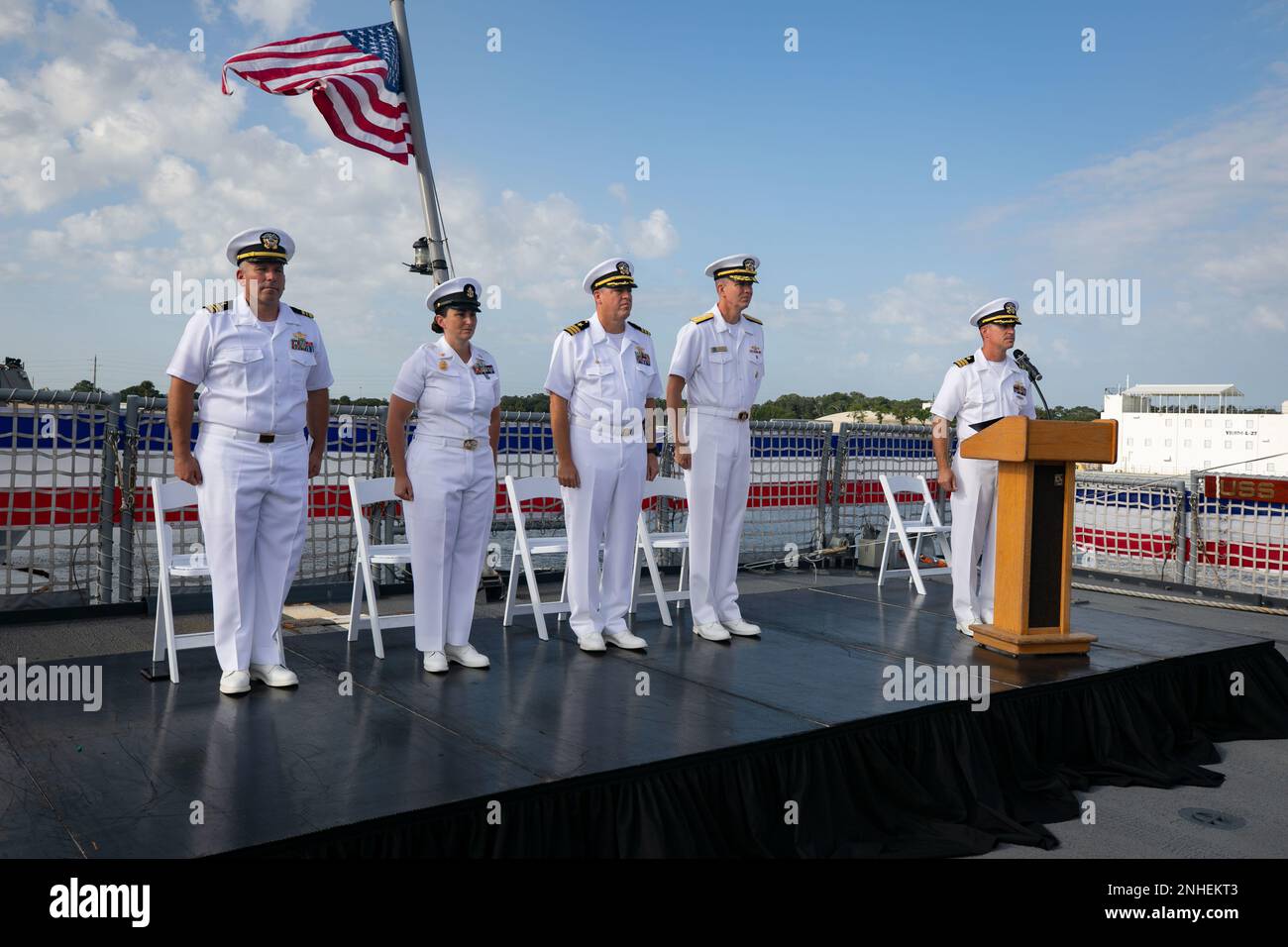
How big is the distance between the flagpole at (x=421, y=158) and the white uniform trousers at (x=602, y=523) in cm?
291

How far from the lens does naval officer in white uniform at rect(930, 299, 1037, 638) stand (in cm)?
601

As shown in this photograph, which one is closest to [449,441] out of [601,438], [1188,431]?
[601,438]

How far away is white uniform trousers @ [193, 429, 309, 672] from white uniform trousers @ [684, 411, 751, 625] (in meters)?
2.19

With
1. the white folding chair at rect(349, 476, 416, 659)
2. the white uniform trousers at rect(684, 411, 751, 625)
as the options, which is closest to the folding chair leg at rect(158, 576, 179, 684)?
the white folding chair at rect(349, 476, 416, 659)

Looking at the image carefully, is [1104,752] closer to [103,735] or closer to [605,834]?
[605,834]

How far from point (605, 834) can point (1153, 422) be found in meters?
89.4

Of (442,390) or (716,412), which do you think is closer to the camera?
(442,390)

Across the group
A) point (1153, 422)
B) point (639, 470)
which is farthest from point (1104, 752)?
point (1153, 422)

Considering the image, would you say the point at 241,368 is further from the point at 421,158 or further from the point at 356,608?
the point at 421,158

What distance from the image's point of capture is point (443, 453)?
4.80 metres

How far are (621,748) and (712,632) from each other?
2.14 meters

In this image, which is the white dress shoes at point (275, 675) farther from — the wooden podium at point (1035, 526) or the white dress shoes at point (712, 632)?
the wooden podium at point (1035, 526)

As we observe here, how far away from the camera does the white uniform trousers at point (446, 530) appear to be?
4797 mm

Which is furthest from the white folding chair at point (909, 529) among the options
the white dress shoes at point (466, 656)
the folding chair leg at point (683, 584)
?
the white dress shoes at point (466, 656)
